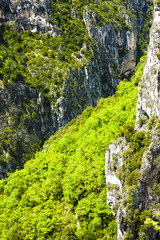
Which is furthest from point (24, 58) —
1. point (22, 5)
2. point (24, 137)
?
point (24, 137)

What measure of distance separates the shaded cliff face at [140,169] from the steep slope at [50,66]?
76.5 m

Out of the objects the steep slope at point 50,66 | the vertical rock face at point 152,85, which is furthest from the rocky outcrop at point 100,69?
the vertical rock face at point 152,85

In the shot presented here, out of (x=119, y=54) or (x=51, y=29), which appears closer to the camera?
(x=51, y=29)

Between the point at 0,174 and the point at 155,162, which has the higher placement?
the point at 155,162

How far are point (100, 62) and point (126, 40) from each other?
4328 centimetres

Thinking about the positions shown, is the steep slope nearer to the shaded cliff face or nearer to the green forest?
the green forest

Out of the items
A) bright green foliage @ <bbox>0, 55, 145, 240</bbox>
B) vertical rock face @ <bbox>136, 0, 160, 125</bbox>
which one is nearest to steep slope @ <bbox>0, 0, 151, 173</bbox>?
bright green foliage @ <bbox>0, 55, 145, 240</bbox>

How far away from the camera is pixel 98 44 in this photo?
156 m

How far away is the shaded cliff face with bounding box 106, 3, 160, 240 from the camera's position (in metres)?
23.7

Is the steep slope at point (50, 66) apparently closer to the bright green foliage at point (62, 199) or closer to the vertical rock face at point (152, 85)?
the bright green foliage at point (62, 199)

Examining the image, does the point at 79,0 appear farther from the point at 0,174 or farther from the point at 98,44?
the point at 0,174

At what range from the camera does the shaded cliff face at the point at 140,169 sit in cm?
2366

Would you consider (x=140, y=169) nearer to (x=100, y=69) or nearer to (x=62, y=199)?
(x=62, y=199)

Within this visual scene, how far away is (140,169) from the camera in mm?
25172
